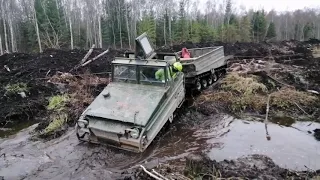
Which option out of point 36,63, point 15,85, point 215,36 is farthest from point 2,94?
point 215,36

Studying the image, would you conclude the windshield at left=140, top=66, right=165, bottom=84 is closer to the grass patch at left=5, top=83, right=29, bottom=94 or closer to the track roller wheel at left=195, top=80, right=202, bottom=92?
the track roller wheel at left=195, top=80, right=202, bottom=92

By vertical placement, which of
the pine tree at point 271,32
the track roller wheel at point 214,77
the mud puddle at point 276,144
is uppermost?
the pine tree at point 271,32

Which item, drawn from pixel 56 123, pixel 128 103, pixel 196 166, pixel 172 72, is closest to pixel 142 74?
pixel 172 72

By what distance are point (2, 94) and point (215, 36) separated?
3686cm

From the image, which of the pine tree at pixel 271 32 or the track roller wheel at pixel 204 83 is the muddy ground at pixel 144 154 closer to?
the track roller wheel at pixel 204 83

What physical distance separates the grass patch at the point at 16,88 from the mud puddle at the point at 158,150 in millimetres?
3171

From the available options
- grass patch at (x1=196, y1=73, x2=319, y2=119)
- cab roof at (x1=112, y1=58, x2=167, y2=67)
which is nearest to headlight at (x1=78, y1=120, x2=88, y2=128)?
cab roof at (x1=112, y1=58, x2=167, y2=67)

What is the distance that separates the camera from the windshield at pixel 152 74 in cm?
836

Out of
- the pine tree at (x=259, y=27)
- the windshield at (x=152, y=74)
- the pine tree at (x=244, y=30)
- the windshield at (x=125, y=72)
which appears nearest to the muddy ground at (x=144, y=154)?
the windshield at (x=152, y=74)

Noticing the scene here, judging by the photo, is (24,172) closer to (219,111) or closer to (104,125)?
(104,125)

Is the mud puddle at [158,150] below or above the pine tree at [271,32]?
below

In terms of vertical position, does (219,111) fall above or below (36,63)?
below

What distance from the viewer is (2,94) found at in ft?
38.2

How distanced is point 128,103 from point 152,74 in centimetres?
124
